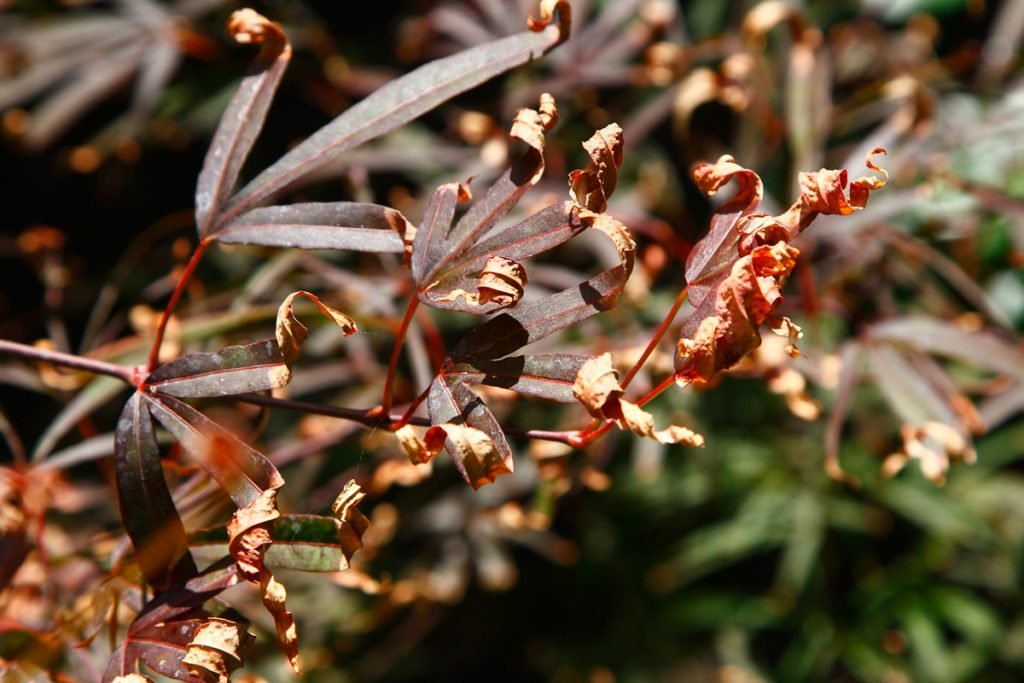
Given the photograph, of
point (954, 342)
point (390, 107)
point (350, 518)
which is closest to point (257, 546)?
point (350, 518)

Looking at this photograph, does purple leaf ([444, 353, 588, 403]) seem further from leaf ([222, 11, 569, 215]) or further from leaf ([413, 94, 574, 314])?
leaf ([222, 11, 569, 215])

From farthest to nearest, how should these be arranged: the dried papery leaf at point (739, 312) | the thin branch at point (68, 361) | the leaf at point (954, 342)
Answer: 1. the leaf at point (954, 342)
2. the thin branch at point (68, 361)
3. the dried papery leaf at point (739, 312)

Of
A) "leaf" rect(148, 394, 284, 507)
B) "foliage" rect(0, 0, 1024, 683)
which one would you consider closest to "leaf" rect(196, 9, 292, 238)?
"foliage" rect(0, 0, 1024, 683)

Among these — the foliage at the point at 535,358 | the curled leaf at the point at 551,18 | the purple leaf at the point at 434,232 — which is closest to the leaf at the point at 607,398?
the foliage at the point at 535,358

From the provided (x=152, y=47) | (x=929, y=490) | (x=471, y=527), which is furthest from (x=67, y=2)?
(x=929, y=490)

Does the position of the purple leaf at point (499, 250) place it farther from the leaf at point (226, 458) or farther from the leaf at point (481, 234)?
the leaf at point (226, 458)

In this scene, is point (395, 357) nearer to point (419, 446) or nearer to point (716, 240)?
point (419, 446)

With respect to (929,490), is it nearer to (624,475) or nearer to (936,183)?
(624,475)
